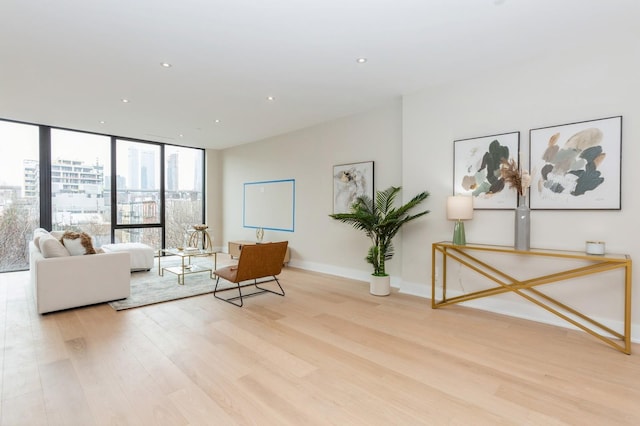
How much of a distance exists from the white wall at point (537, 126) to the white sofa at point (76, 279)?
377 centimetres

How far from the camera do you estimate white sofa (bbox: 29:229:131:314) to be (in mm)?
3496

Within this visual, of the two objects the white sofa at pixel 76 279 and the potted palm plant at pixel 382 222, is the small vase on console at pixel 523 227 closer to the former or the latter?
the potted palm plant at pixel 382 222

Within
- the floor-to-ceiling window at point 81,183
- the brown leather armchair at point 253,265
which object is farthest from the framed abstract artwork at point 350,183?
the floor-to-ceiling window at point 81,183

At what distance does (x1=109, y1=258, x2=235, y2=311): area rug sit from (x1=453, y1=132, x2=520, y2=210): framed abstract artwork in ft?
12.1

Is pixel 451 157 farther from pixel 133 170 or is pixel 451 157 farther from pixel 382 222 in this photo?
pixel 133 170

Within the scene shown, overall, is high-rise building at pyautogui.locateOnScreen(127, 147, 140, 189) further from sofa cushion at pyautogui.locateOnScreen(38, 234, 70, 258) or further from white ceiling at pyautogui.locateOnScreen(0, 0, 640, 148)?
sofa cushion at pyautogui.locateOnScreen(38, 234, 70, 258)

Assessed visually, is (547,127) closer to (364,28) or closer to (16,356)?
(364,28)

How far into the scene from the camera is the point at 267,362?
2.50 m

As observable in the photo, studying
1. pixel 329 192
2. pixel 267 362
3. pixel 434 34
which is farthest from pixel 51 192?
pixel 434 34

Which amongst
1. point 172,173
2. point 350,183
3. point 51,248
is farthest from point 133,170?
point 350,183

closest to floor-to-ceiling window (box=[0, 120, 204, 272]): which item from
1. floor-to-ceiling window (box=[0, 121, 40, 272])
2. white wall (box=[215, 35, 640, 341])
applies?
floor-to-ceiling window (box=[0, 121, 40, 272])

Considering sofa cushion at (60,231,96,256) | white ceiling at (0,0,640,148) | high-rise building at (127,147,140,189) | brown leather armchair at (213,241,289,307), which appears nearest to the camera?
white ceiling at (0,0,640,148)

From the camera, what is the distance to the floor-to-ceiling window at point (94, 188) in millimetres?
5824

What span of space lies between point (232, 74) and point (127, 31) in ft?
3.77
